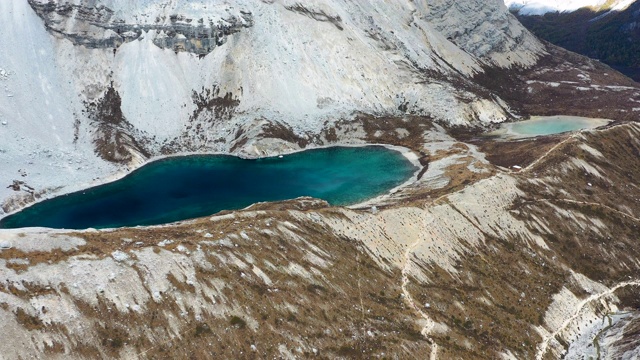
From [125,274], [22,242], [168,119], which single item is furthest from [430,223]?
[168,119]

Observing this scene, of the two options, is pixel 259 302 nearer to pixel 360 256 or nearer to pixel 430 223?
pixel 360 256

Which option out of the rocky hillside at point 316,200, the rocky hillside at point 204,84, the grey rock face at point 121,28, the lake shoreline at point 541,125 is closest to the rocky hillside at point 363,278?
the rocky hillside at point 316,200

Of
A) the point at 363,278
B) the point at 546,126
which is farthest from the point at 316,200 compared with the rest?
the point at 546,126

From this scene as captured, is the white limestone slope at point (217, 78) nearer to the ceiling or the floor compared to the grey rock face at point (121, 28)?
nearer to the floor

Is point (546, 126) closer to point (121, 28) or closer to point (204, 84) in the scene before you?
point (204, 84)

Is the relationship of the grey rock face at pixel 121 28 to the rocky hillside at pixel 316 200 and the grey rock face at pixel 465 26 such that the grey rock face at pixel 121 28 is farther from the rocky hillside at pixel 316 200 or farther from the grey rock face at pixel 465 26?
the grey rock face at pixel 465 26
